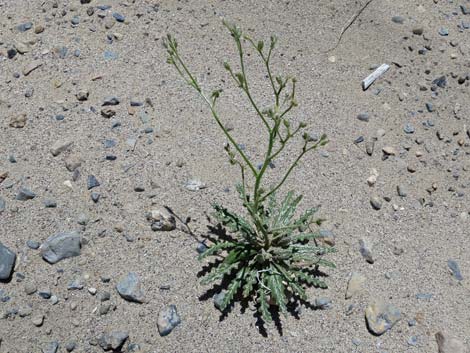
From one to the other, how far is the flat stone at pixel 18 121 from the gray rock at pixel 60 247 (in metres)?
0.88

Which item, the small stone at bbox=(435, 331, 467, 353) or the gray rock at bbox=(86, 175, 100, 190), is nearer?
the small stone at bbox=(435, 331, 467, 353)

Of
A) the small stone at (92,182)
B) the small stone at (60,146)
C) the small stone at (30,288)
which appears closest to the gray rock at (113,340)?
the small stone at (30,288)

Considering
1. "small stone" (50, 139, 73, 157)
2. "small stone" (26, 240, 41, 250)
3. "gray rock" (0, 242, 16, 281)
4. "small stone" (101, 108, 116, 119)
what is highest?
"small stone" (101, 108, 116, 119)

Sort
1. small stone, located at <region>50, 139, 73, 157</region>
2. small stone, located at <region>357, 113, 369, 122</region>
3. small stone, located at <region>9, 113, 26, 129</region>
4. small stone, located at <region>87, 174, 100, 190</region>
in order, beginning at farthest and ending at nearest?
small stone, located at <region>357, 113, 369, 122</region> < small stone, located at <region>9, 113, 26, 129</region> < small stone, located at <region>50, 139, 73, 157</region> < small stone, located at <region>87, 174, 100, 190</region>

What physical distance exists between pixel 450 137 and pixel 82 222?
99.1 inches

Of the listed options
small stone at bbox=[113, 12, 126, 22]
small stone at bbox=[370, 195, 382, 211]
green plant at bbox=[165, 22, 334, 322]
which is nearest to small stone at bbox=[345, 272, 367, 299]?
green plant at bbox=[165, 22, 334, 322]

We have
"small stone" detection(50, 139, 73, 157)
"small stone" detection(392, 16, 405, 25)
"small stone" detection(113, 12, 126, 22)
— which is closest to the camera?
"small stone" detection(50, 139, 73, 157)

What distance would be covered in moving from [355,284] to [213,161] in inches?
45.4

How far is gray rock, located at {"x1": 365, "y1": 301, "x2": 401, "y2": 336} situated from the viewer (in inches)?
126

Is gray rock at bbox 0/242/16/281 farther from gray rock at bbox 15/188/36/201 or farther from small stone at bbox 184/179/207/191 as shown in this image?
small stone at bbox 184/179/207/191

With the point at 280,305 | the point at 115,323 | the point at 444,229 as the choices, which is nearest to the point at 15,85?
the point at 115,323

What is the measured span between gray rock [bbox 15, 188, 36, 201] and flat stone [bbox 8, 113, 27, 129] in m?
0.51

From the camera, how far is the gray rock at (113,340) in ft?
10.2

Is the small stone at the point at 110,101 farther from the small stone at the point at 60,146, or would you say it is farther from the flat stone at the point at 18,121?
the flat stone at the point at 18,121
